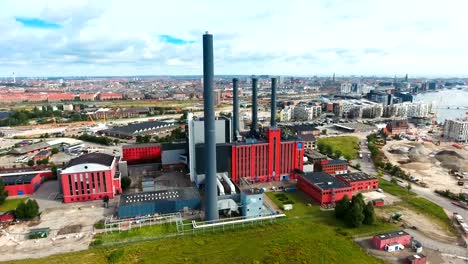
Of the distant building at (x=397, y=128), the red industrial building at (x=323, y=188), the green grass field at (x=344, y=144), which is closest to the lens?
the red industrial building at (x=323, y=188)

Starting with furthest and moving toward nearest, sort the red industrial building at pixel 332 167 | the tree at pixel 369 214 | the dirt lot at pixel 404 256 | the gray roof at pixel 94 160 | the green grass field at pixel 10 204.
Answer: the red industrial building at pixel 332 167 < the gray roof at pixel 94 160 < the green grass field at pixel 10 204 < the tree at pixel 369 214 < the dirt lot at pixel 404 256

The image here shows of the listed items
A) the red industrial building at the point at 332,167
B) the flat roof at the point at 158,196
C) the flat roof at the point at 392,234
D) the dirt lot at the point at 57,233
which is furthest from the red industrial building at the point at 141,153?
the flat roof at the point at 392,234

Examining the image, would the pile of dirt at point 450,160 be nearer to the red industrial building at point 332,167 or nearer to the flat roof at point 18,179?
the red industrial building at point 332,167

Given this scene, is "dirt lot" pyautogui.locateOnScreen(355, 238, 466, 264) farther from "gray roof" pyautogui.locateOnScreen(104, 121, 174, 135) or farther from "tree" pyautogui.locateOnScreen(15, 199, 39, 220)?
"gray roof" pyautogui.locateOnScreen(104, 121, 174, 135)

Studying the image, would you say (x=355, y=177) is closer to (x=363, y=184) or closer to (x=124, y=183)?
(x=363, y=184)

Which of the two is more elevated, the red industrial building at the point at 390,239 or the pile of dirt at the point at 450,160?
the pile of dirt at the point at 450,160

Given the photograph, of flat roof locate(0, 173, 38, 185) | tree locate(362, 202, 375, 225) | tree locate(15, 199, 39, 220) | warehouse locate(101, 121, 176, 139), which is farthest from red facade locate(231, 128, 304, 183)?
warehouse locate(101, 121, 176, 139)

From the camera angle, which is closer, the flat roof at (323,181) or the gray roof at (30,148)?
the flat roof at (323,181)
